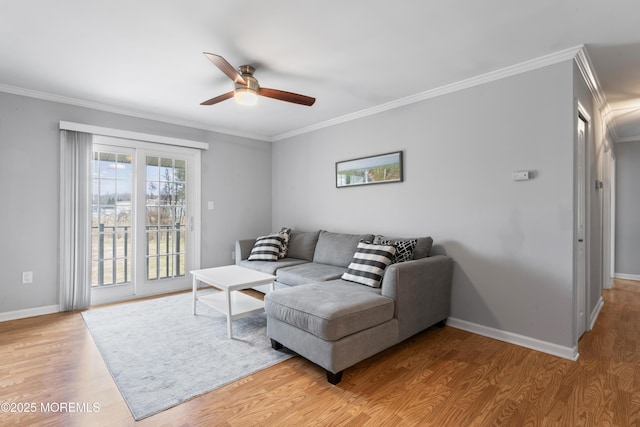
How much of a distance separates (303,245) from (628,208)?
5442 mm

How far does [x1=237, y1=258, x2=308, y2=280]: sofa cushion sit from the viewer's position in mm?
3768

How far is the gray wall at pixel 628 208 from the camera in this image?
16.7ft

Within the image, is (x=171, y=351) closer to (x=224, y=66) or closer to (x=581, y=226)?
(x=224, y=66)

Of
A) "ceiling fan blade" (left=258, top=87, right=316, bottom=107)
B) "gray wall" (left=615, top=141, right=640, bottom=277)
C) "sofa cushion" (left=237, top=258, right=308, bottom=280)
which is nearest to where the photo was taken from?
"ceiling fan blade" (left=258, top=87, right=316, bottom=107)

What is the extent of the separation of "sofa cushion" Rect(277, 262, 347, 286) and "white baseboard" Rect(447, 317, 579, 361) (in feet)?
4.21

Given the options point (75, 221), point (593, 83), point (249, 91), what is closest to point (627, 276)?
point (593, 83)

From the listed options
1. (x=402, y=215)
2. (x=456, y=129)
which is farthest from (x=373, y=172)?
(x=456, y=129)

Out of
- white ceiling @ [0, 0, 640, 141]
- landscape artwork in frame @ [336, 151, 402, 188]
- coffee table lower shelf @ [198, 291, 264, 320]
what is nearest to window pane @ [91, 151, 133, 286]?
white ceiling @ [0, 0, 640, 141]

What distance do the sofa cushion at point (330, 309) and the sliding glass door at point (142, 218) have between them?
251cm

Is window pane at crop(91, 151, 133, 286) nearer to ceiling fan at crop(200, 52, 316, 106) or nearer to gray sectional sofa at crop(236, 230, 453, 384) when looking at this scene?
ceiling fan at crop(200, 52, 316, 106)

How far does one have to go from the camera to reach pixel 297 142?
196 inches

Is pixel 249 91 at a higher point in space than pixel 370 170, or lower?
higher

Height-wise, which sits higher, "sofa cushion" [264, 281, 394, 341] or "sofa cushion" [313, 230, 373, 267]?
"sofa cushion" [313, 230, 373, 267]

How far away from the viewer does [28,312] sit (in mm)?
3316
